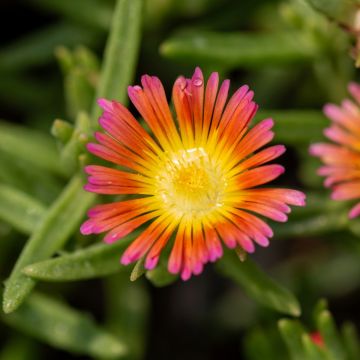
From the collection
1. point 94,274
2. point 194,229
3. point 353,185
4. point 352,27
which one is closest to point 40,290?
point 94,274

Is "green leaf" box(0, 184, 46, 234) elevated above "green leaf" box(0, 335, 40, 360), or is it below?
above

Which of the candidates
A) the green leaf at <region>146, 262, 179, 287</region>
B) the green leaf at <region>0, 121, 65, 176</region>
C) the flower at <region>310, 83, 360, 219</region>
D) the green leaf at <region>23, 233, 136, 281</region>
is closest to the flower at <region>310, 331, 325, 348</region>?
the flower at <region>310, 83, 360, 219</region>

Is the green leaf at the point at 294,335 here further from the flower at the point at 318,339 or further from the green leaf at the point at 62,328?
the green leaf at the point at 62,328

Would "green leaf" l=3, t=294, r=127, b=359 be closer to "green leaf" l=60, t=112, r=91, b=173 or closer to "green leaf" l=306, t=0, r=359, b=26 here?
"green leaf" l=60, t=112, r=91, b=173

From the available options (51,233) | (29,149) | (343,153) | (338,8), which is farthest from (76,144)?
(338,8)

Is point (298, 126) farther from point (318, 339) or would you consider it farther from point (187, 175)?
point (318, 339)

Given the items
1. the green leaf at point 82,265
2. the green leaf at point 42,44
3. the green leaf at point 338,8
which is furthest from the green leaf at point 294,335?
the green leaf at point 42,44

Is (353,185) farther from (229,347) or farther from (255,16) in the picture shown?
(255,16)
